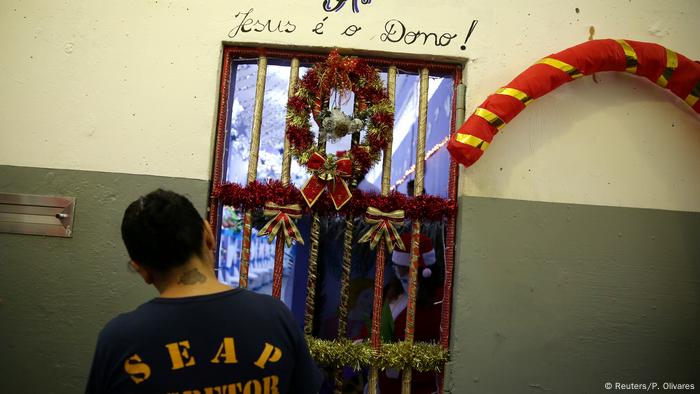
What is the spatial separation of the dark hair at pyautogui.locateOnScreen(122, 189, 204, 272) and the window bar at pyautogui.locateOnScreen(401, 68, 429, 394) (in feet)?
4.93

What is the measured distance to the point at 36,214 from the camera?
2.53 meters

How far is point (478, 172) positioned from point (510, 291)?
63 centimetres

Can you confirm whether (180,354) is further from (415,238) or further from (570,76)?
(570,76)

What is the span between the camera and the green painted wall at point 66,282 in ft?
8.08

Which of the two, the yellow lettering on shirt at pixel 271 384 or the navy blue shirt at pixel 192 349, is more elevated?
the navy blue shirt at pixel 192 349

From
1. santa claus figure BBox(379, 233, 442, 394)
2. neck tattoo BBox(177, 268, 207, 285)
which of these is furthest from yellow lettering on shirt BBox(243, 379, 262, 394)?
santa claus figure BBox(379, 233, 442, 394)

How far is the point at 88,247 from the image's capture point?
2.51m

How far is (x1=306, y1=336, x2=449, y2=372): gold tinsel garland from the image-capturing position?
249 cm

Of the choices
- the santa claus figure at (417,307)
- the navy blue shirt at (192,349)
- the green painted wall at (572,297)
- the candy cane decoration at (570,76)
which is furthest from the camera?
the santa claus figure at (417,307)

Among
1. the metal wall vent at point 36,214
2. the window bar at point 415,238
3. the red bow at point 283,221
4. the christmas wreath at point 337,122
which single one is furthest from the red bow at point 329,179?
the metal wall vent at point 36,214

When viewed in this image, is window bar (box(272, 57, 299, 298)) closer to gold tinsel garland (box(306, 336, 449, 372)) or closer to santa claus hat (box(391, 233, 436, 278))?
gold tinsel garland (box(306, 336, 449, 372))

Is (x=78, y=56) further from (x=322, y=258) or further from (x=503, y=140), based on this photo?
(x=503, y=140)

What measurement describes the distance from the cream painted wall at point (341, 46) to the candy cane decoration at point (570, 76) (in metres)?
0.14

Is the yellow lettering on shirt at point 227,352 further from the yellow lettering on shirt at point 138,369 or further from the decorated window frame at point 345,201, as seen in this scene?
the decorated window frame at point 345,201
